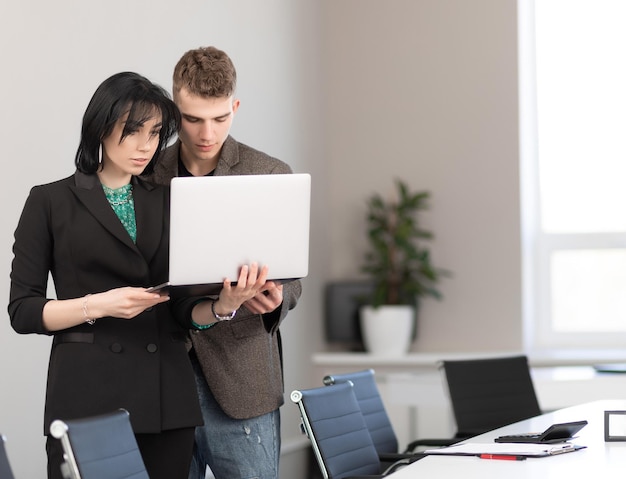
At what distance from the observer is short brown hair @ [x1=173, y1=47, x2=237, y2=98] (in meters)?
2.61

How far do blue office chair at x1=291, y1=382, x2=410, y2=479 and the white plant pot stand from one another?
2.91 m

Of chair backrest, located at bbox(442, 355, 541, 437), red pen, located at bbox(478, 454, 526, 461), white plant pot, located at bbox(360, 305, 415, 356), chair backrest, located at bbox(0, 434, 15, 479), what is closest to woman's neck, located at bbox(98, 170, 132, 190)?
chair backrest, located at bbox(0, 434, 15, 479)

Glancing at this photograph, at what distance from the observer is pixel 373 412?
3.54 m

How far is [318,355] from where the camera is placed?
6195 mm

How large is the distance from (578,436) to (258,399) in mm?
968

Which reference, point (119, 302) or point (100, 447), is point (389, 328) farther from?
point (100, 447)

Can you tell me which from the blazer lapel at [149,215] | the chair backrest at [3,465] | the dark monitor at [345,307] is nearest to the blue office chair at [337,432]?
the blazer lapel at [149,215]

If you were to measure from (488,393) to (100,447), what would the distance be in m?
2.43

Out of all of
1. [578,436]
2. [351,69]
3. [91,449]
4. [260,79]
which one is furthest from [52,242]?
[351,69]

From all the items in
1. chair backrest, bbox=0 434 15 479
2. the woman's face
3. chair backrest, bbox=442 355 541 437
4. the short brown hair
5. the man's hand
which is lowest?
chair backrest, bbox=442 355 541 437

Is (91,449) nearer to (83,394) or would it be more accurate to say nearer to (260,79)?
(83,394)

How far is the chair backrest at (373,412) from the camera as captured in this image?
137 inches

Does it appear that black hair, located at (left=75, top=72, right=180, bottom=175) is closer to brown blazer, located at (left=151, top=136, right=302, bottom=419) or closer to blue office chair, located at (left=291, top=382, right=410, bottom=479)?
brown blazer, located at (left=151, top=136, right=302, bottom=419)

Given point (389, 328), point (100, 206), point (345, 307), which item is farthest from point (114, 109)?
point (345, 307)
